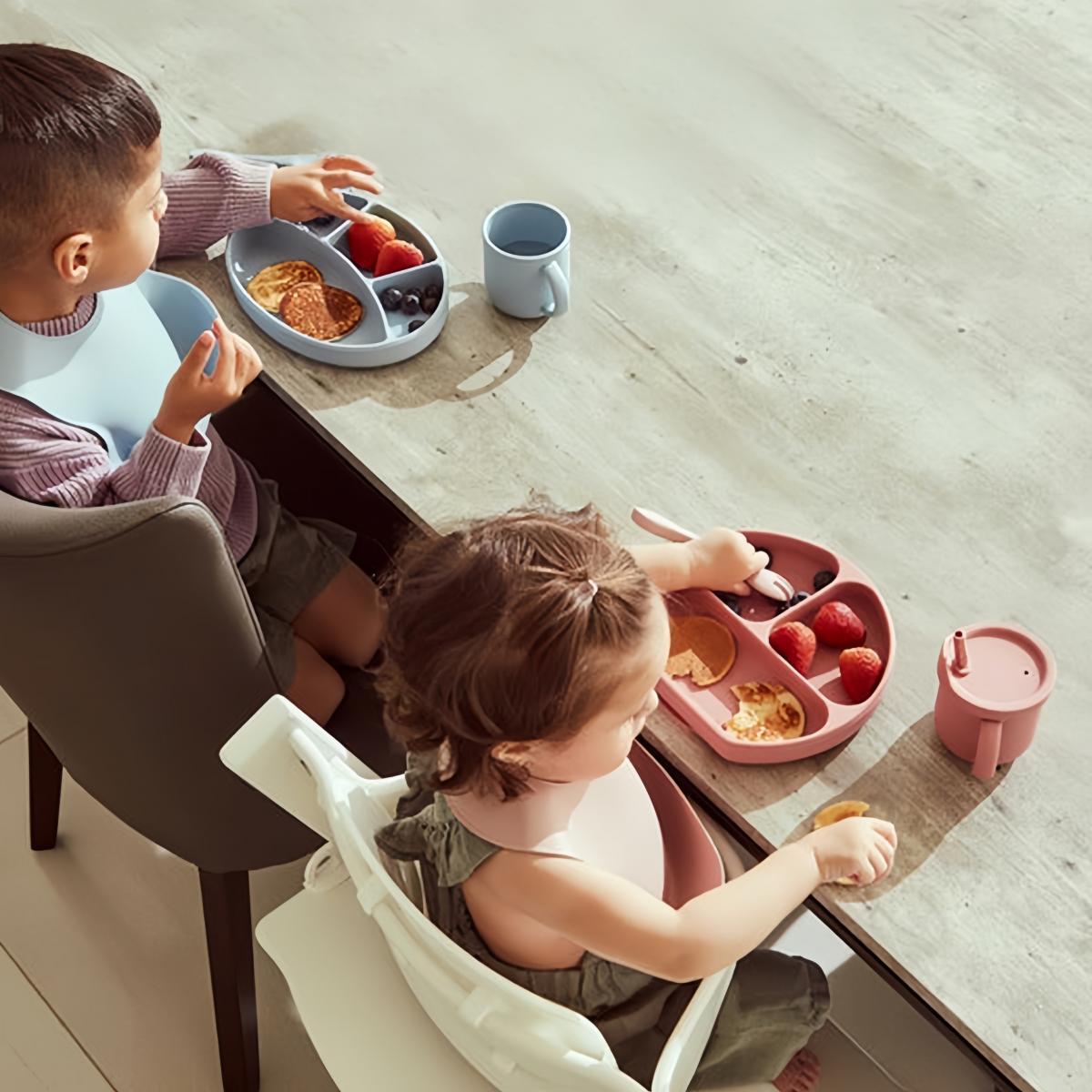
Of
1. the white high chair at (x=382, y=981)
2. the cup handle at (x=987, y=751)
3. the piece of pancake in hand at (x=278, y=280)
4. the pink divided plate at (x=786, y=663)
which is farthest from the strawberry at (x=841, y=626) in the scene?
the piece of pancake in hand at (x=278, y=280)

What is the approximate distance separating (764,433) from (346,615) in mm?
459

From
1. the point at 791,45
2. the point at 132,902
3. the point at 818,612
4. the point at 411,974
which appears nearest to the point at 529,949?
the point at 411,974

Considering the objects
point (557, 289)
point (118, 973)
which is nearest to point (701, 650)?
point (557, 289)

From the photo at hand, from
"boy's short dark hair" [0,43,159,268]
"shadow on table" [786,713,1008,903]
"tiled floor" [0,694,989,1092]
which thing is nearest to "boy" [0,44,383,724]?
"boy's short dark hair" [0,43,159,268]

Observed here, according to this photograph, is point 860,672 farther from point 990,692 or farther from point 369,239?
point 369,239

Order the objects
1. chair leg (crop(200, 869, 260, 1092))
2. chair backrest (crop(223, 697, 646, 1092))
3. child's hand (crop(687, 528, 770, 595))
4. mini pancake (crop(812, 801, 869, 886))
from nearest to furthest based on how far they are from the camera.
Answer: chair backrest (crop(223, 697, 646, 1092)) < mini pancake (crop(812, 801, 869, 886)) < child's hand (crop(687, 528, 770, 595)) < chair leg (crop(200, 869, 260, 1092))

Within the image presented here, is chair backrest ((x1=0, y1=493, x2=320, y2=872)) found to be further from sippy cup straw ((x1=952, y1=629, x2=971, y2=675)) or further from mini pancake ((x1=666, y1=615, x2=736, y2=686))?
sippy cup straw ((x1=952, y1=629, x2=971, y2=675))

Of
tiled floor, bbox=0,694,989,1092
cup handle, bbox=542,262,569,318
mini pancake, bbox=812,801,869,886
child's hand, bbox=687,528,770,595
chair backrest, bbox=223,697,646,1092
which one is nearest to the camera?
chair backrest, bbox=223,697,646,1092

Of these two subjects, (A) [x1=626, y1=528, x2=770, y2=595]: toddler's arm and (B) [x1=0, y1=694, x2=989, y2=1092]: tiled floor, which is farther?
(B) [x1=0, y1=694, x2=989, y2=1092]: tiled floor

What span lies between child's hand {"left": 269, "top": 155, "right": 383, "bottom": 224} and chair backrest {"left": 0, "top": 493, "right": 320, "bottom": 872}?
508 millimetres

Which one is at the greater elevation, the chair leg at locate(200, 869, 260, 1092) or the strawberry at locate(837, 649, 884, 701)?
the strawberry at locate(837, 649, 884, 701)

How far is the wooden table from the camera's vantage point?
3.76 feet

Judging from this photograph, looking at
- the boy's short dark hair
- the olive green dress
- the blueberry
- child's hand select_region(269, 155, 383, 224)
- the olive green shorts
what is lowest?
the olive green dress

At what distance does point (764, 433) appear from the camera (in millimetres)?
1393
